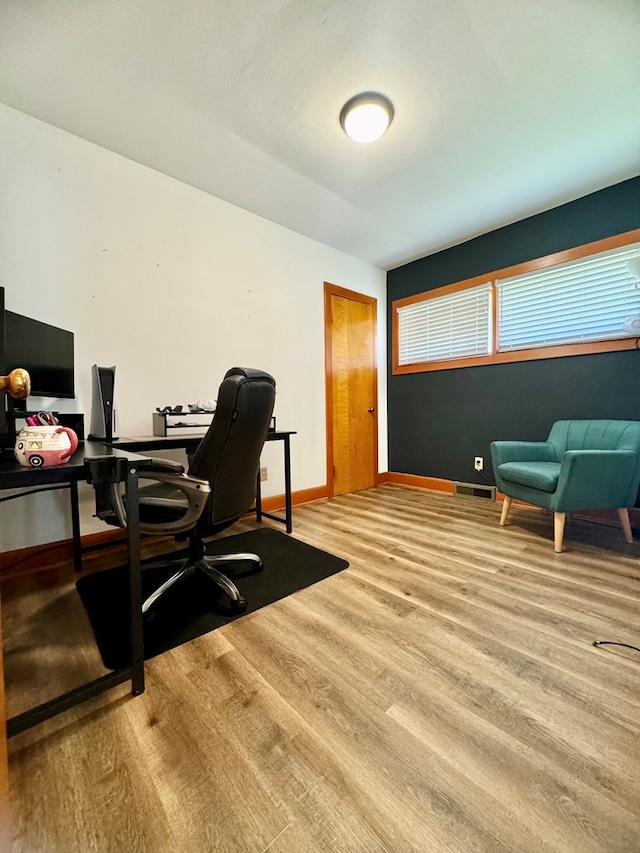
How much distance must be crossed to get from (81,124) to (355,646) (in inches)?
119

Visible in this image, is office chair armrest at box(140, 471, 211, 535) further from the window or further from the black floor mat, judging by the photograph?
the window

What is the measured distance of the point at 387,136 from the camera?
198cm

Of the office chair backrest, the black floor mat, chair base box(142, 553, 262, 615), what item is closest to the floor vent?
the black floor mat

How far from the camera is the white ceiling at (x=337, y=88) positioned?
139cm

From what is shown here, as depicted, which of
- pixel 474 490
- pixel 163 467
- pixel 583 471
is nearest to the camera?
pixel 163 467

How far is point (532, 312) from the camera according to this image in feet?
9.56

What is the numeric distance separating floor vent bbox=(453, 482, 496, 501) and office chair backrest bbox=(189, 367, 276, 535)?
8.43ft

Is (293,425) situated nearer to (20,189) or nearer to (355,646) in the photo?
(355,646)

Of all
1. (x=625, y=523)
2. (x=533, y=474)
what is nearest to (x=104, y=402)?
(x=533, y=474)

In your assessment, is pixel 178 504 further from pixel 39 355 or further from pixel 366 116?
pixel 366 116

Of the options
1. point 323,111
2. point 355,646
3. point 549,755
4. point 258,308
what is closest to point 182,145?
point 323,111

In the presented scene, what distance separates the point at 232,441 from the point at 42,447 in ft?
1.93

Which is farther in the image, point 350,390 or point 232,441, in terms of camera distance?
point 350,390

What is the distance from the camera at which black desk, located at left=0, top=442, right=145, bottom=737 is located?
808mm
